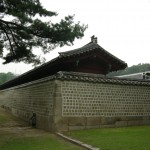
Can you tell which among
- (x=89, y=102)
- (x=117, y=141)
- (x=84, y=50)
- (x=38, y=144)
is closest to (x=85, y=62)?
(x=84, y=50)

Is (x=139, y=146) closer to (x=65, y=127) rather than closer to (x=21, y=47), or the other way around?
(x=65, y=127)

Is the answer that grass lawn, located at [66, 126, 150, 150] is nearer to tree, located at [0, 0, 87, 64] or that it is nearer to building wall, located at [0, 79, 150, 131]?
building wall, located at [0, 79, 150, 131]

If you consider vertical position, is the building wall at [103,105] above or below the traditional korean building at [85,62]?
below

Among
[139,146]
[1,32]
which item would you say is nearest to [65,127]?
[139,146]

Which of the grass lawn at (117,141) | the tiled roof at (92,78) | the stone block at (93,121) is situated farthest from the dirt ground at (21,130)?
the tiled roof at (92,78)

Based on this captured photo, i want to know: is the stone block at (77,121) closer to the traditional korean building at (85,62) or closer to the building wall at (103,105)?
the building wall at (103,105)

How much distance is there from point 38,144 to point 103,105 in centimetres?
507

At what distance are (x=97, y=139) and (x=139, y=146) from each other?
1.93m

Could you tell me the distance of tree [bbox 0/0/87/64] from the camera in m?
11.6

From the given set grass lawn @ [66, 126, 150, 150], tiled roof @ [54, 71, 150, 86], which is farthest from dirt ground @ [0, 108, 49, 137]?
tiled roof @ [54, 71, 150, 86]

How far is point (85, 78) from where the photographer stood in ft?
43.2

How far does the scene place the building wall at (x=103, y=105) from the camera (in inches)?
496

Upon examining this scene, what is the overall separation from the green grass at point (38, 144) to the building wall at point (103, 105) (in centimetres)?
213

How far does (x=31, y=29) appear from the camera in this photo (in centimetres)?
1200
